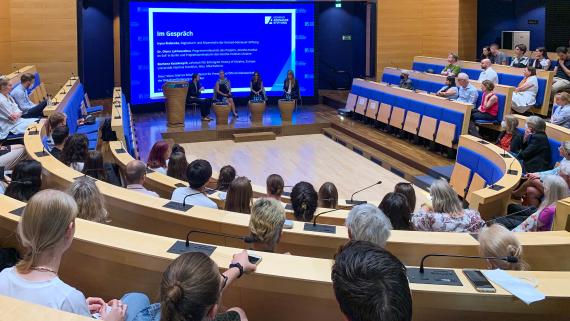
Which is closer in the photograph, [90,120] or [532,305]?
[532,305]

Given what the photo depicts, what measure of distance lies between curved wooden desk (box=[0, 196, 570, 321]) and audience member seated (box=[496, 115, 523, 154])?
4662 mm

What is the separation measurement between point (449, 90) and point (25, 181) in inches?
282

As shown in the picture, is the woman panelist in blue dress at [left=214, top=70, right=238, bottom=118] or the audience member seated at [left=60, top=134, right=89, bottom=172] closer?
the audience member seated at [left=60, top=134, right=89, bottom=172]

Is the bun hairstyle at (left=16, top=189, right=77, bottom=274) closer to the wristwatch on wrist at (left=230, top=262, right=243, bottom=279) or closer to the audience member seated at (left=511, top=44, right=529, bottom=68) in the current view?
the wristwatch on wrist at (left=230, top=262, right=243, bottom=279)

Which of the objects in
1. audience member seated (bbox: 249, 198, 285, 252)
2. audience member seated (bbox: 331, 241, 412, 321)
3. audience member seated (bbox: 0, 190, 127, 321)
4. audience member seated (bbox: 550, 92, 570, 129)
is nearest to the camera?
audience member seated (bbox: 331, 241, 412, 321)

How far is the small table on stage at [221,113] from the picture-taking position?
10923mm

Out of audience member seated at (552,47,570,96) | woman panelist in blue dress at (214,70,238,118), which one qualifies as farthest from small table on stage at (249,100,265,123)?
audience member seated at (552,47,570,96)

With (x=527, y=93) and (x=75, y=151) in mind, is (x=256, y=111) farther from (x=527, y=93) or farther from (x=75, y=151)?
(x=75, y=151)

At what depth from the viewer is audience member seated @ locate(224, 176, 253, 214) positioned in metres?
3.67

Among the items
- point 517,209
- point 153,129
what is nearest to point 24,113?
point 153,129

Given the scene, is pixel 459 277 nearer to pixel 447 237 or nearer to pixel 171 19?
pixel 447 237

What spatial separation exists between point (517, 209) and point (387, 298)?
12.5ft

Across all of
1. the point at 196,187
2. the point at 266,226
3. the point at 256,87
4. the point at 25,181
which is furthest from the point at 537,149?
the point at 256,87

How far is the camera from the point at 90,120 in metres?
8.34
